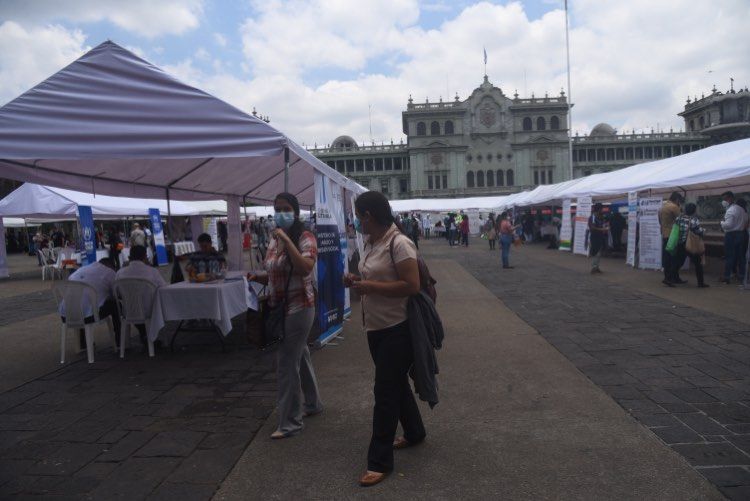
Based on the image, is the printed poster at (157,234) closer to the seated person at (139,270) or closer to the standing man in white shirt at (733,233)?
the seated person at (139,270)

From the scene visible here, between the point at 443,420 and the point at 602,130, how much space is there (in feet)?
307

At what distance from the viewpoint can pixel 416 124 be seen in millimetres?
78812

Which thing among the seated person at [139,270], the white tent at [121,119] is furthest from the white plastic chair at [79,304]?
the white tent at [121,119]

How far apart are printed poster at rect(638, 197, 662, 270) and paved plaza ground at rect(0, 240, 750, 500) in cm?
572

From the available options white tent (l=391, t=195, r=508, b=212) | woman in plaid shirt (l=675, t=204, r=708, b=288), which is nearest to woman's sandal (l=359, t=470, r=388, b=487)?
woman in plaid shirt (l=675, t=204, r=708, b=288)

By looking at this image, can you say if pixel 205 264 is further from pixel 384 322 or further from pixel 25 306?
pixel 25 306

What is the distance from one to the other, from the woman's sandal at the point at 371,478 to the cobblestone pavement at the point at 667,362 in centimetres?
184

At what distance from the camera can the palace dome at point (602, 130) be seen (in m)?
85.2

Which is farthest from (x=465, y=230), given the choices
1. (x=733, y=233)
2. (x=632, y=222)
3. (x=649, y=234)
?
(x=733, y=233)

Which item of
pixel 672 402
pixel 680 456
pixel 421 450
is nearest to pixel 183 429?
pixel 421 450

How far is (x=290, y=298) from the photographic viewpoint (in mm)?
3537

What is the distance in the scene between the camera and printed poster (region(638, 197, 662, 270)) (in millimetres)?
12445

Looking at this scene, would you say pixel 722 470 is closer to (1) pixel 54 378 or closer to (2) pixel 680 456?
(2) pixel 680 456

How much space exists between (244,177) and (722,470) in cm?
806
